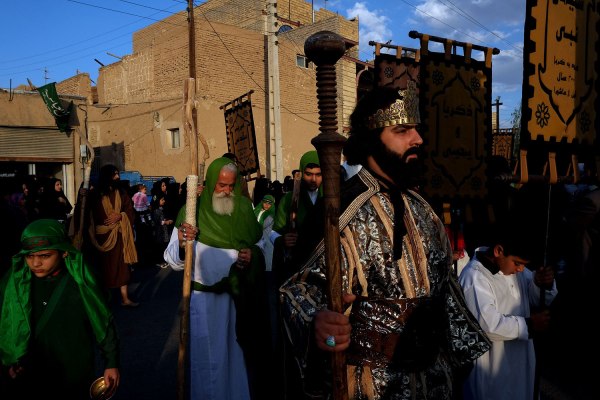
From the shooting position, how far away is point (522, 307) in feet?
11.1

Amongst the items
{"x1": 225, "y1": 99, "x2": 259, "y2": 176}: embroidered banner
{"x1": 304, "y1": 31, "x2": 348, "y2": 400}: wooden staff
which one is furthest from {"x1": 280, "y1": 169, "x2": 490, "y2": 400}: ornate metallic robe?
{"x1": 225, "y1": 99, "x2": 259, "y2": 176}: embroidered banner

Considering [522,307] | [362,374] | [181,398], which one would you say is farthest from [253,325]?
[362,374]

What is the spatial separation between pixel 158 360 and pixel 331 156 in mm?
4733

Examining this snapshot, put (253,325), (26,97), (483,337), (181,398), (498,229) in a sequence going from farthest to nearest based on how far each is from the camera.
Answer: (26,97)
(253,325)
(181,398)
(498,229)
(483,337)

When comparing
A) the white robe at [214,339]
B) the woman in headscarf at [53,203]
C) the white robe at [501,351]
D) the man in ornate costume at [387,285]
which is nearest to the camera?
the man in ornate costume at [387,285]

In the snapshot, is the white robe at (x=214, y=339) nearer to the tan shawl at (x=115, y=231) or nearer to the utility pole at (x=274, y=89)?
the tan shawl at (x=115, y=231)

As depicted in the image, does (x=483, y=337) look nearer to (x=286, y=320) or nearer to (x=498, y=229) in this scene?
(x=286, y=320)

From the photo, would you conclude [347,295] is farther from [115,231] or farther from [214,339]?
[115,231]

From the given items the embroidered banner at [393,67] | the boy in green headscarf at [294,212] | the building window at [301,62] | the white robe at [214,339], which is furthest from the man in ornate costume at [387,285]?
the building window at [301,62]

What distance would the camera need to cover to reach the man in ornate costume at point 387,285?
6.20ft

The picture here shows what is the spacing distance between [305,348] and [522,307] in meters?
2.17

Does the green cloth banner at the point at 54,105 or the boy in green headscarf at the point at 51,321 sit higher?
the green cloth banner at the point at 54,105

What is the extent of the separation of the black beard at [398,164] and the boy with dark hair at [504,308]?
55.0 inches

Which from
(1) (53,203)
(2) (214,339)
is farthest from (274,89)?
(2) (214,339)
